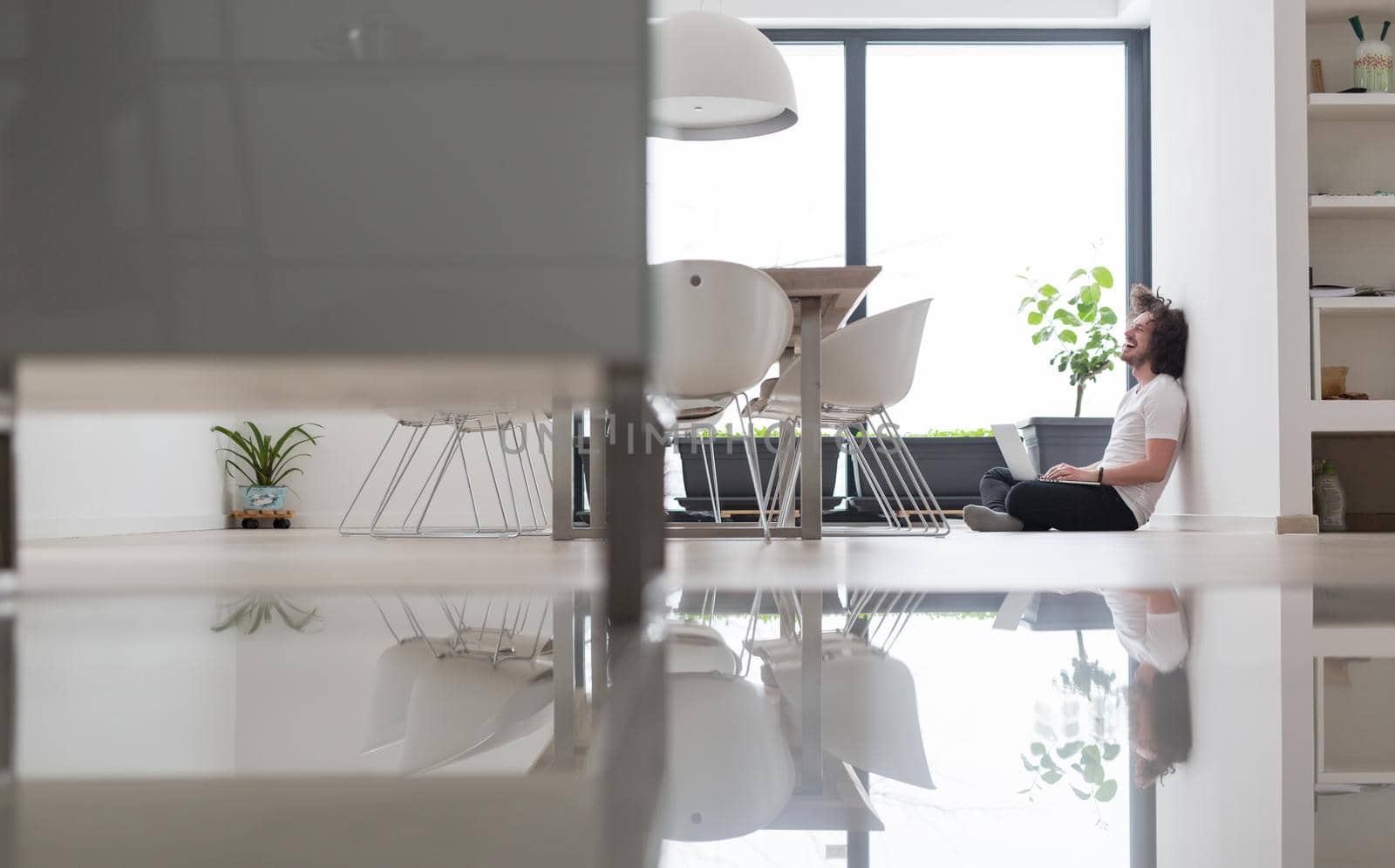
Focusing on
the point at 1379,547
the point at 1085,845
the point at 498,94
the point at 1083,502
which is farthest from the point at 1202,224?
the point at 1085,845

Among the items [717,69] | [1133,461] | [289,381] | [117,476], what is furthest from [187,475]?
[289,381]

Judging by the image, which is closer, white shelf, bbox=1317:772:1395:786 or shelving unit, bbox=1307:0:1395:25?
white shelf, bbox=1317:772:1395:786

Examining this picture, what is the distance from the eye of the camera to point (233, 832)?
301mm

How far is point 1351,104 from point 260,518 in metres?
4.59

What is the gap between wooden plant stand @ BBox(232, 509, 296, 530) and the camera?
488 cm

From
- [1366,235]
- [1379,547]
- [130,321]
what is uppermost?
[1366,235]

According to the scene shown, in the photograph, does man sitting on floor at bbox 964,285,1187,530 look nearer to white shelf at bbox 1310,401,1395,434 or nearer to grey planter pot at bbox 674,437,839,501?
white shelf at bbox 1310,401,1395,434

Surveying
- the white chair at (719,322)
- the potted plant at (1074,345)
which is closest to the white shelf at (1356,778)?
the white chair at (719,322)

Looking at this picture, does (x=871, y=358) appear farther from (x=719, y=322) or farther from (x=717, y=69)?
(x=717, y=69)

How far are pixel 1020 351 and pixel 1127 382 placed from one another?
58 centimetres

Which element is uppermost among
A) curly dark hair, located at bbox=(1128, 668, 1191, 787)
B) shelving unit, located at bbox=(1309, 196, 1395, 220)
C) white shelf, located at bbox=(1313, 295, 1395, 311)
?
shelving unit, located at bbox=(1309, 196, 1395, 220)

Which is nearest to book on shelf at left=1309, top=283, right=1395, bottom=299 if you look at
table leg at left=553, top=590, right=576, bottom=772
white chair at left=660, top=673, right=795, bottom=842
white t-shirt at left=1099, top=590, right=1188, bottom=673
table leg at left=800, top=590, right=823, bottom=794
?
white t-shirt at left=1099, top=590, right=1188, bottom=673

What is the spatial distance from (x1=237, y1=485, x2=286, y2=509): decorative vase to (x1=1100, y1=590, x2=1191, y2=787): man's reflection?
4.57m

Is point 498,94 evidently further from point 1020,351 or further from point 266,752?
point 1020,351
